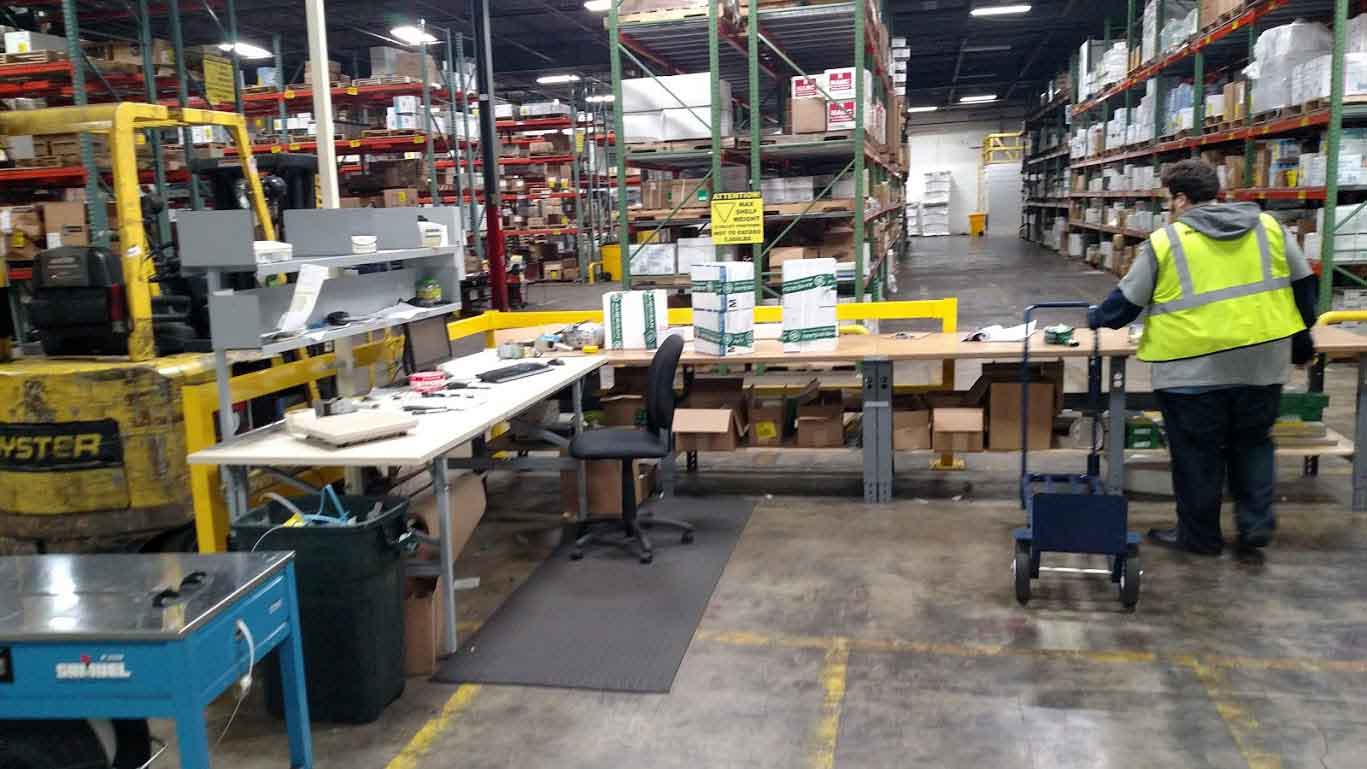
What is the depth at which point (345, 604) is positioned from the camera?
3396 mm

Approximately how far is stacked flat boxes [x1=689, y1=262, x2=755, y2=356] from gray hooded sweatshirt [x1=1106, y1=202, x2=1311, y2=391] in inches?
80.7

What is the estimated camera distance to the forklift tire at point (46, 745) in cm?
243

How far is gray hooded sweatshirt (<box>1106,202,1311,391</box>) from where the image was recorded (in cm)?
449

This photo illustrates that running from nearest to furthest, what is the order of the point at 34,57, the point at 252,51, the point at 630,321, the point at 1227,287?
the point at 1227,287
the point at 630,321
the point at 34,57
the point at 252,51

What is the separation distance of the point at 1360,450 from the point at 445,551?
464 cm

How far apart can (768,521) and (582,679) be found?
2.11m

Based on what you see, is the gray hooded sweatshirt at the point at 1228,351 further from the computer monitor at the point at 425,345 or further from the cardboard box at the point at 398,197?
the cardboard box at the point at 398,197

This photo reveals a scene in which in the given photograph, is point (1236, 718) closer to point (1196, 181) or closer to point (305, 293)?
point (1196, 181)

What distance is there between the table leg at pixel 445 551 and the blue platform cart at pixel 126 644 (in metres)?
1.15

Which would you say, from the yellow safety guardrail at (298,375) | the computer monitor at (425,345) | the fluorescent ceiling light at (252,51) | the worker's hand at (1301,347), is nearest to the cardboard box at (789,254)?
the yellow safety guardrail at (298,375)

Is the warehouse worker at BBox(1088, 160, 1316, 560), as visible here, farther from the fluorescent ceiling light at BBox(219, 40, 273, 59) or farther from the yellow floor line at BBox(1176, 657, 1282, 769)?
the fluorescent ceiling light at BBox(219, 40, 273, 59)

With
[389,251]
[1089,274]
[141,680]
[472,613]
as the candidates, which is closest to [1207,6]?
[1089,274]

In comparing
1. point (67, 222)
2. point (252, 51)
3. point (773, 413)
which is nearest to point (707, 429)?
point (773, 413)

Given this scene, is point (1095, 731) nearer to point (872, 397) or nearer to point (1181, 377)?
point (1181, 377)
